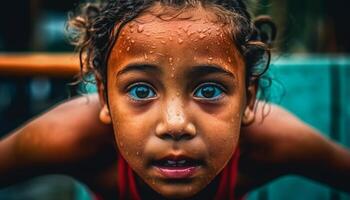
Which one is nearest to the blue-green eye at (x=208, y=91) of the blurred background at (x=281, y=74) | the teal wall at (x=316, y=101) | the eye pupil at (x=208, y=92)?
the eye pupil at (x=208, y=92)

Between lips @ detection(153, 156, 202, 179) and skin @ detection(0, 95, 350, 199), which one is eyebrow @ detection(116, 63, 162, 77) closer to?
lips @ detection(153, 156, 202, 179)

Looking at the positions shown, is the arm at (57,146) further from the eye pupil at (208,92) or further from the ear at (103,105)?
the eye pupil at (208,92)

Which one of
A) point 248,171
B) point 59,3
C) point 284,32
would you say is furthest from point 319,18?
point 248,171

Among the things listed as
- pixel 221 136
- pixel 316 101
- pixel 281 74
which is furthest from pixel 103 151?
pixel 316 101

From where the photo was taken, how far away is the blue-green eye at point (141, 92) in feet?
4.05

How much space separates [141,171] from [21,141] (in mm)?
446

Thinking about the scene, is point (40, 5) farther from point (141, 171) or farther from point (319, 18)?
point (141, 171)

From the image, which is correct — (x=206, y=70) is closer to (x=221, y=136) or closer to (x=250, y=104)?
(x=221, y=136)

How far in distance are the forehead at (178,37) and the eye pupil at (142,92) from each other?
0.25 ft

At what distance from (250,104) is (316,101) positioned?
0.83 meters

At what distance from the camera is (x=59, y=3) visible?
4168 millimetres

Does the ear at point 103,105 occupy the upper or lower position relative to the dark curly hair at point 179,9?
lower

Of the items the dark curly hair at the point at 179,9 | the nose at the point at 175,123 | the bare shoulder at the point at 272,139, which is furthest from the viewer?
the bare shoulder at the point at 272,139

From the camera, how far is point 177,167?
123 centimetres
